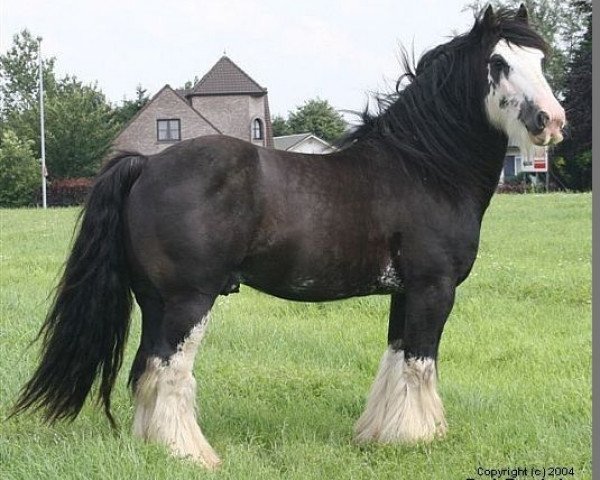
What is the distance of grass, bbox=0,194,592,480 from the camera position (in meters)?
3.57

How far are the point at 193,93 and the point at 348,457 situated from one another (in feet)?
137

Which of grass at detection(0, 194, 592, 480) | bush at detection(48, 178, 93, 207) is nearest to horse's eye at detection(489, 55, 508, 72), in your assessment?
grass at detection(0, 194, 592, 480)

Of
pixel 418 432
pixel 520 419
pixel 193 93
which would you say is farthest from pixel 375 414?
pixel 193 93

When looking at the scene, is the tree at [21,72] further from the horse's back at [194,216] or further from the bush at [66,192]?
the horse's back at [194,216]

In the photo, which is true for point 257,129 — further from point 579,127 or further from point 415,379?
point 415,379

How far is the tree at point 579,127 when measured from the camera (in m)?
28.3

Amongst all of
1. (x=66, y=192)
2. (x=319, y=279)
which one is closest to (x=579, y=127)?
(x=66, y=192)

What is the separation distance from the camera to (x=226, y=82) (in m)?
→ 43.4

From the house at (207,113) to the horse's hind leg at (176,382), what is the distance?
38.4m

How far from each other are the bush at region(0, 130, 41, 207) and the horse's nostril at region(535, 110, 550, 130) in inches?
1479

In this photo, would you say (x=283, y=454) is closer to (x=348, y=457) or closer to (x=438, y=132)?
(x=348, y=457)

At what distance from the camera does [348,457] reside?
3871 millimetres

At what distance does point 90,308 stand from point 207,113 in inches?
1612

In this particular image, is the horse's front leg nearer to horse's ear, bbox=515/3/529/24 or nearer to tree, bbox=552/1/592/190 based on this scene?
horse's ear, bbox=515/3/529/24
